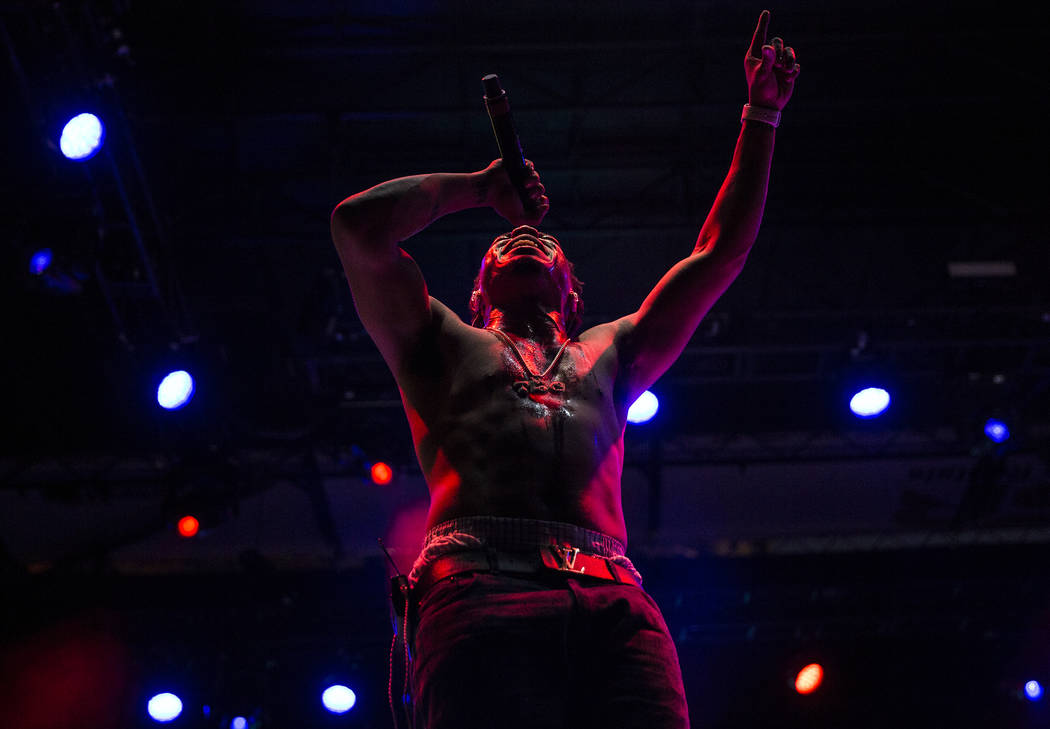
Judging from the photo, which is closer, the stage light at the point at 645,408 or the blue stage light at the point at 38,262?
the blue stage light at the point at 38,262

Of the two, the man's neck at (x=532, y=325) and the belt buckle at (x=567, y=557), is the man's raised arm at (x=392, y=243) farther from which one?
the belt buckle at (x=567, y=557)

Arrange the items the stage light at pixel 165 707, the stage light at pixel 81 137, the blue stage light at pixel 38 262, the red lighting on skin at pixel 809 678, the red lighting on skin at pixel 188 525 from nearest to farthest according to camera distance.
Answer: the stage light at pixel 81 137, the blue stage light at pixel 38 262, the red lighting on skin at pixel 188 525, the stage light at pixel 165 707, the red lighting on skin at pixel 809 678

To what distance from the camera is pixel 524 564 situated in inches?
84.4

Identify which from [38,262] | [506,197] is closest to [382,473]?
[38,262]

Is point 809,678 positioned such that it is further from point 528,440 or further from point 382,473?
point 528,440

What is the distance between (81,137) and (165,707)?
6.13 meters

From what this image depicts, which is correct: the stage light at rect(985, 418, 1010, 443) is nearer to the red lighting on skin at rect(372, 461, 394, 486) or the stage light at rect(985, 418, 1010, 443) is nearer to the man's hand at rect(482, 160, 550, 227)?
the red lighting on skin at rect(372, 461, 394, 486)

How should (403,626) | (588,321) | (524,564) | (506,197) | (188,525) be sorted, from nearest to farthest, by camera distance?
(524,564) → (403,626) → (506,197) → (188,525) → (588,321)

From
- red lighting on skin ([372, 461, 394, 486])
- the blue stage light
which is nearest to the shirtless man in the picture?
the blue stage light

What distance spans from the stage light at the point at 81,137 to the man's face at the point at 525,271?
5006mm

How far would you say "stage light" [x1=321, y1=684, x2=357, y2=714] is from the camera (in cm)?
949

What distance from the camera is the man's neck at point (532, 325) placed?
2.88 m

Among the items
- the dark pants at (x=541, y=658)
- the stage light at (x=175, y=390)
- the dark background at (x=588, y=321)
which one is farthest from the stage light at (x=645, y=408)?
the dark pants at (x=541, y=658)

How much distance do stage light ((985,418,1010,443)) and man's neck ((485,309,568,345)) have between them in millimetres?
7617
